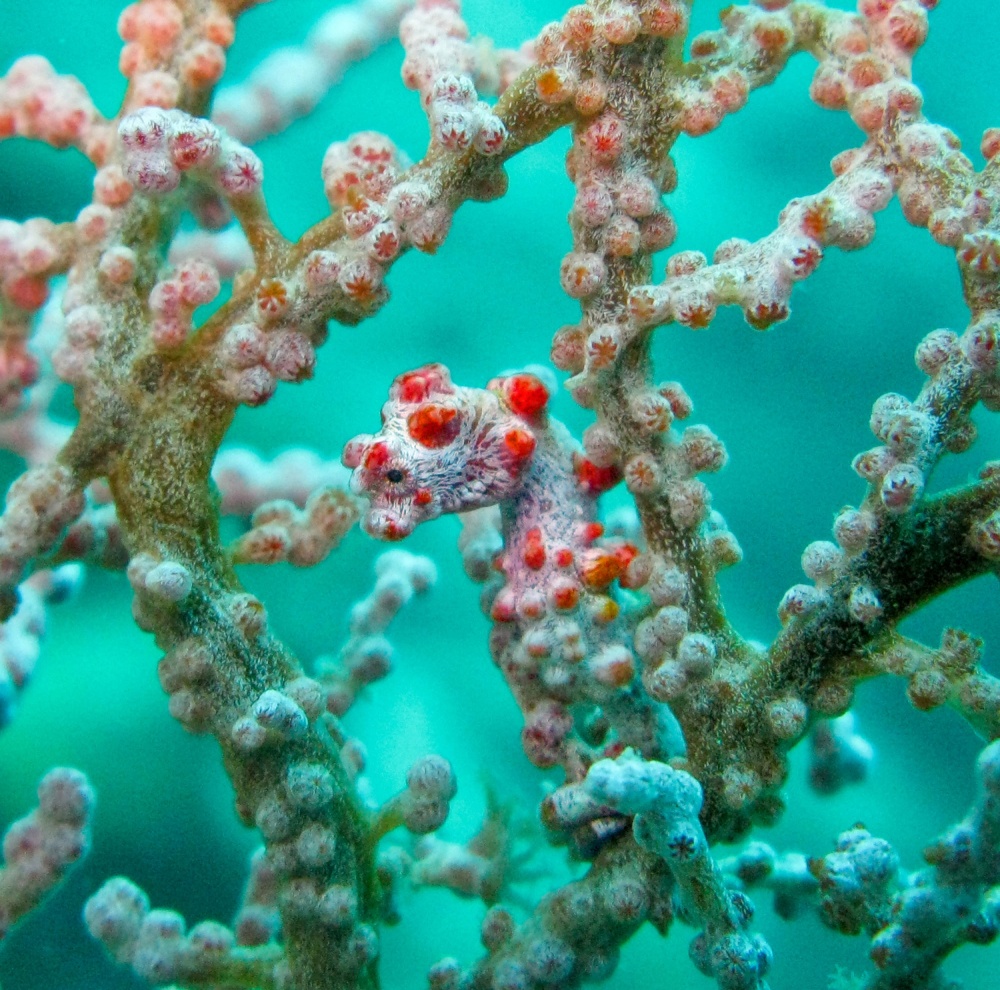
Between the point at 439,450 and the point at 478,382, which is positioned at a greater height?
the point at 478,382

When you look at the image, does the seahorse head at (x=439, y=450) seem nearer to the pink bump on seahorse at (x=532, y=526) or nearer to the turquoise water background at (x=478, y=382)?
the pink bump on seahorse at (x=532, y=526)

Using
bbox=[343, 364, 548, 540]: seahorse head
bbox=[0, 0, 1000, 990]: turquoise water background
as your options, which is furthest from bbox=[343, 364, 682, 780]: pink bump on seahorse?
bbox=[0, 0, 1000, 990]: turquoise water background

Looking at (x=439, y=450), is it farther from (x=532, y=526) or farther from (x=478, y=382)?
(x=478, y=382)

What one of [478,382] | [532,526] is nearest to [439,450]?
[532,526]

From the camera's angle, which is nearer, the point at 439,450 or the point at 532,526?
the point at 439,450

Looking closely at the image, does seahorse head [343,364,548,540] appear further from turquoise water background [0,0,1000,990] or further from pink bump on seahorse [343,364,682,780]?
turquoise water background [0,0,1000,990]

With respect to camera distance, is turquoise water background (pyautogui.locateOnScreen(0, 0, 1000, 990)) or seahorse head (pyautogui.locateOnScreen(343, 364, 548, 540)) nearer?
seahorse head (pyautogui.locateOnScreen(343, 364, 548, 540))
